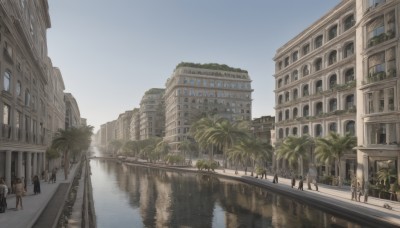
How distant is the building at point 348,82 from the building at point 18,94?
121 feet

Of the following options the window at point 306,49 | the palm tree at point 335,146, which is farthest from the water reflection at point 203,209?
the window at point 306,49

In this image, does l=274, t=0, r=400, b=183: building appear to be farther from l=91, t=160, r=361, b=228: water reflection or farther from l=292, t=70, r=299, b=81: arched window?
l=91, t=160, r=361, b=228: water reflection

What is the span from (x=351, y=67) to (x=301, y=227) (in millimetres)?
30468

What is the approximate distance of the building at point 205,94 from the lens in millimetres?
124188

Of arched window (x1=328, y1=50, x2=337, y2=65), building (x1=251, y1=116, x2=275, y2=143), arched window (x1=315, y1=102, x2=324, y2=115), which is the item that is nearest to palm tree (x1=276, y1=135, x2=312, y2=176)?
arched window (x1=315, y1=102, x2=324, y2=115)

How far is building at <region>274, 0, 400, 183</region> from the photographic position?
3403 centimetres

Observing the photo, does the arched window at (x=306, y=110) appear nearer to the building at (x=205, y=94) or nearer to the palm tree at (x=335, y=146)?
the palm tree at (x=335, y=146)

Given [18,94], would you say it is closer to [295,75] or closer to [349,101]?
[349,101]

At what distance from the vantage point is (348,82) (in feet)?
148

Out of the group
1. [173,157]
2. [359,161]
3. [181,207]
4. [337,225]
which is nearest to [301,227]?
[337,225]

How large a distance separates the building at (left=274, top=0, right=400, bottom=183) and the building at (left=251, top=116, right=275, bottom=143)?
11.4 metres

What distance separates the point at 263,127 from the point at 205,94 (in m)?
50.8

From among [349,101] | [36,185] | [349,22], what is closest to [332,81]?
[349,101]

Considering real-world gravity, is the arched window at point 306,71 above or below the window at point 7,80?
above
